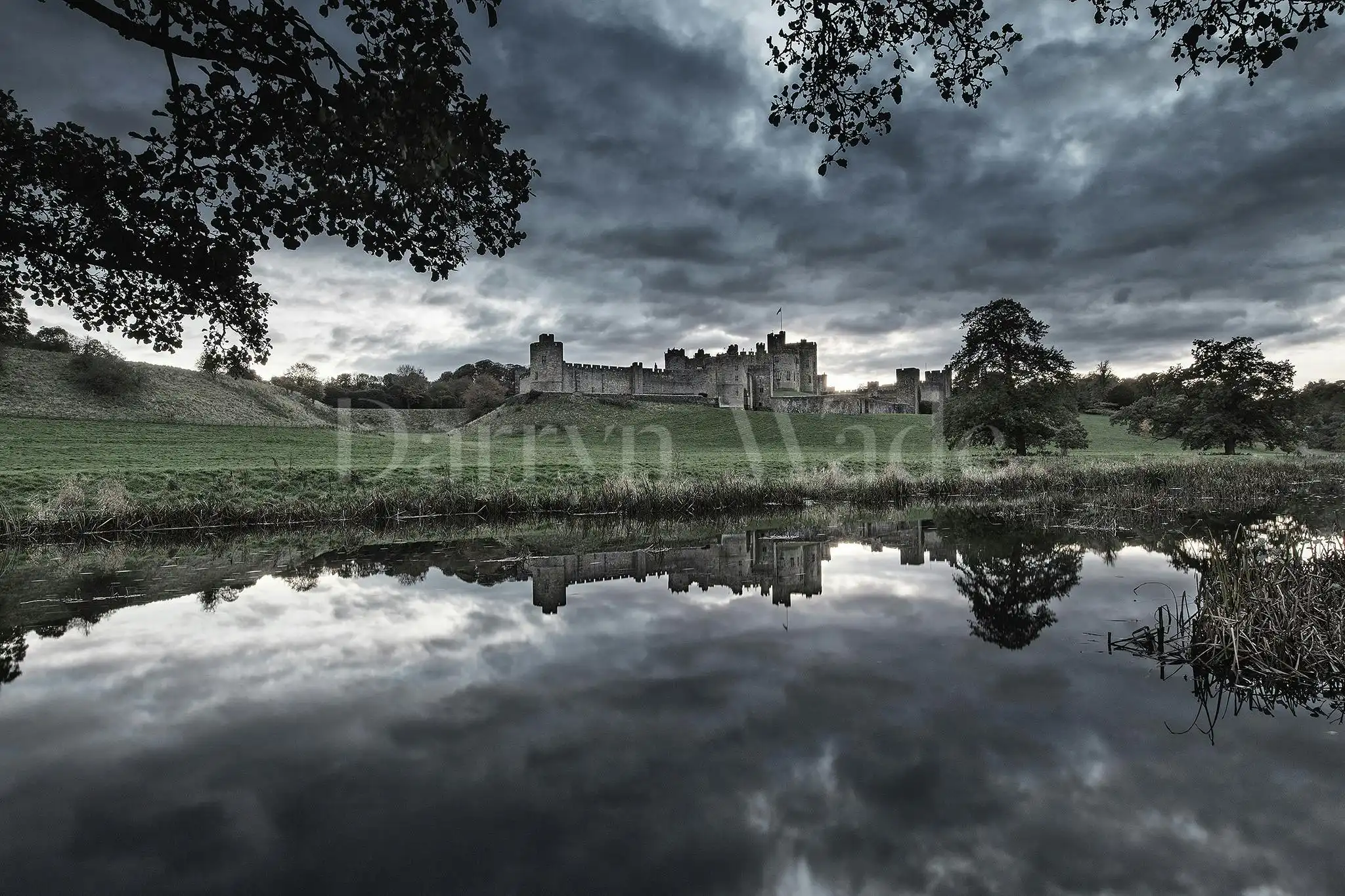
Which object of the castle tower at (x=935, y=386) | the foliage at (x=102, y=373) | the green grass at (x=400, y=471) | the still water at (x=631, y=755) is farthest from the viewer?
the castle tower at (x=935, y=386)

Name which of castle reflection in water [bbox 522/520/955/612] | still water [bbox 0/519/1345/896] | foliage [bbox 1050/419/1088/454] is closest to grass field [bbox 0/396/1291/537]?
foliage [bbox 1050/419/1088/454]

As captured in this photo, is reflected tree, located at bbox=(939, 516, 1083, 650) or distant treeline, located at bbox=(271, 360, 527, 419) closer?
reflected tree, located at bbox=(939, 516, 1083, 650)

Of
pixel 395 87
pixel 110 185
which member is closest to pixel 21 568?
pixel 110 185

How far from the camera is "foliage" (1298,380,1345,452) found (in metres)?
38.2

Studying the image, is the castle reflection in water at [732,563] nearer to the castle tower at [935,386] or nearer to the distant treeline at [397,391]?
the distant treeline at [397,391]

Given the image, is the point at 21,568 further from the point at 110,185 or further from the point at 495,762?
the point at 495,762

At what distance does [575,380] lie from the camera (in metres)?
74.6

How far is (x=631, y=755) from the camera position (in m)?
4.49

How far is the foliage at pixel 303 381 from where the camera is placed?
251ft

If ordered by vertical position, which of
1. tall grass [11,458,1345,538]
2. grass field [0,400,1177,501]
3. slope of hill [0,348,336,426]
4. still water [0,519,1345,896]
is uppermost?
slope of hill [0,348,336,426]

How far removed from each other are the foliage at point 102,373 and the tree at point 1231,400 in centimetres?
6422

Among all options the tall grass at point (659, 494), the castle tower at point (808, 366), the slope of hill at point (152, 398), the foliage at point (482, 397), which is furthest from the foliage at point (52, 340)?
the castle tower at point (808, 366)

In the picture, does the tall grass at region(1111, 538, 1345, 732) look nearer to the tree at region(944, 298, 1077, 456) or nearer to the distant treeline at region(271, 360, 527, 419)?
the tree at region(944, 298, 1077, 456)

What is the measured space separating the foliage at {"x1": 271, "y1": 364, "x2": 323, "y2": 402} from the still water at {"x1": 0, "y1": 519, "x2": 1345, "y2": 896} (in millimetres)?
77315
